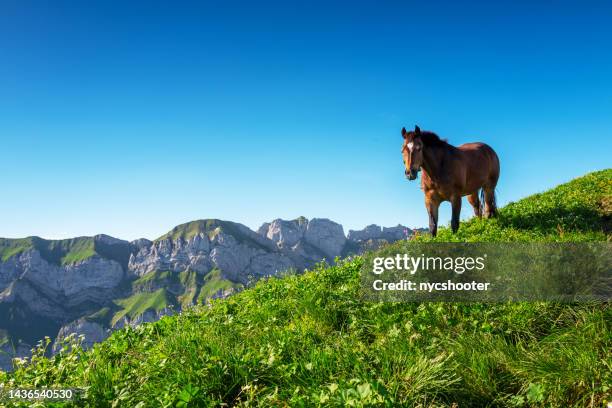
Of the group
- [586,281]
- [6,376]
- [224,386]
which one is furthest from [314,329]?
[6,376]

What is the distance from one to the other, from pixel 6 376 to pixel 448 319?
24.3 ft

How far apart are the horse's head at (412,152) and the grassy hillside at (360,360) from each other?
634 centimetres

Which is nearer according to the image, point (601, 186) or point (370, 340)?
point (370, 340)

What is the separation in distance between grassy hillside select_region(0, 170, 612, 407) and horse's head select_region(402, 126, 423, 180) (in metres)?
6.34

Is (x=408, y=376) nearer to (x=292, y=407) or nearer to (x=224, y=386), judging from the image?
(x=292, y=407)

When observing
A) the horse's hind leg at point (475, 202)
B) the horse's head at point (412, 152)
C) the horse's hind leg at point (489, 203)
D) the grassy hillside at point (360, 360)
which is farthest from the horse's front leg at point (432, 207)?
the grassy hillside at point (360, 360)

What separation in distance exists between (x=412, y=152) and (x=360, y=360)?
378 inches

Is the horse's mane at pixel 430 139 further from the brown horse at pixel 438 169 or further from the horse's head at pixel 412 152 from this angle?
the horse's head at pixel 412 152

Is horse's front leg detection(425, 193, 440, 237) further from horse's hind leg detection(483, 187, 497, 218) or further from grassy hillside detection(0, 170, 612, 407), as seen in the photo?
grassy hillside detection(0, 170, 612, 407)

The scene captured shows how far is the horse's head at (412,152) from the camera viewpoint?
44.4 feet

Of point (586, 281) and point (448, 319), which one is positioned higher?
point (586, 281)

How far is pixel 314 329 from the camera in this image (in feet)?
23.5

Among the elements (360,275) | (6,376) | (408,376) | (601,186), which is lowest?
(6,376)

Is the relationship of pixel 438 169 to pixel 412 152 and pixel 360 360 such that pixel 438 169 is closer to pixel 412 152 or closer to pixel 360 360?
pixel 412 152
